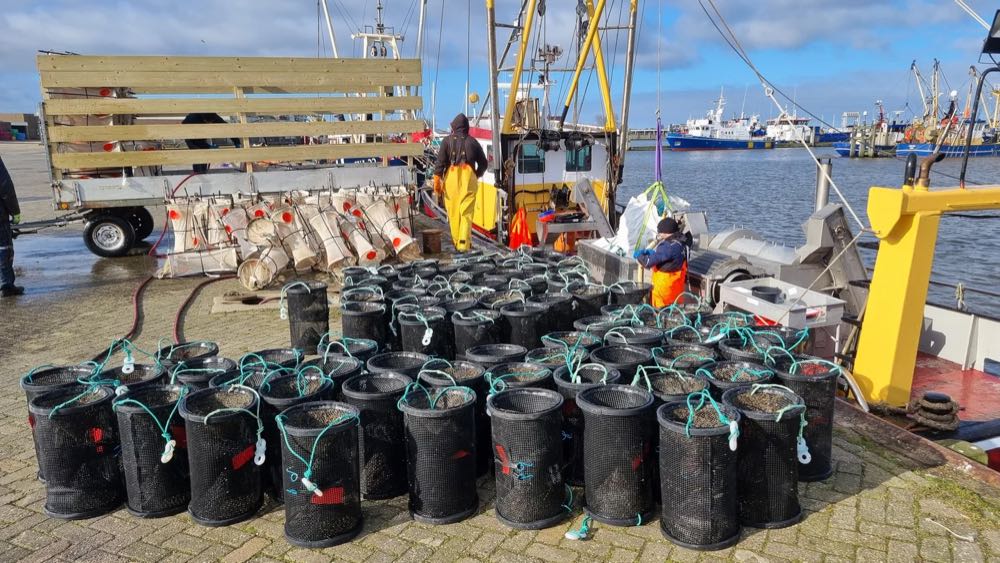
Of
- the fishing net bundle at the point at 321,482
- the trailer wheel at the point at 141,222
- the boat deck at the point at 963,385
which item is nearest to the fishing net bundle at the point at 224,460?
the fishing net bundle at the point at 321,482

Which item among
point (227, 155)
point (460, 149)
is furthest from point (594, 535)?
point (227, 155)

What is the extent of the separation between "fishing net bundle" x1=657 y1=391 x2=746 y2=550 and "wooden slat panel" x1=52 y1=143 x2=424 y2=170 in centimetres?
923

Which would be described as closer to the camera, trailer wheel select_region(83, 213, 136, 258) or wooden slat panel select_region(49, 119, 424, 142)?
wooden slat panel select_region(49, 119, 424, 142)

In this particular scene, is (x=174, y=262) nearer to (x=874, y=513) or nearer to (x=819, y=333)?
(x=819, y=333)

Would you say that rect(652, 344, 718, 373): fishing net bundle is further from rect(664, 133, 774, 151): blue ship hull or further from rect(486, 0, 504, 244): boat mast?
rect(664, 133, 774, 151): blue ship hull

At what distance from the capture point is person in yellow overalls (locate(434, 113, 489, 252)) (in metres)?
10.7

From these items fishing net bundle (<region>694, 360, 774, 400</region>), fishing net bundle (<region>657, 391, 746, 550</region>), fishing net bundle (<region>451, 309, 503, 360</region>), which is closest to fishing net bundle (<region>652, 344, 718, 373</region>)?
fishing net bundle (<region>694, 360, 774, 400</region>)

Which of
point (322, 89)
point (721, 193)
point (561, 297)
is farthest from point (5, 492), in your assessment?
point (721, 193)

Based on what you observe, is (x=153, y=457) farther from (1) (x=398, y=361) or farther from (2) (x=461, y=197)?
(2) (x=461, y=197)

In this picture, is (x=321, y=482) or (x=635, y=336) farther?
(x=635, y=336)

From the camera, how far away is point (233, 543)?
3719 millimetres

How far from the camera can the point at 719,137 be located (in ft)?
325

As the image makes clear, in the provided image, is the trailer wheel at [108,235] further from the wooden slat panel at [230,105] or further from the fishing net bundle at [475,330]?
the fishing net bundle at [475,330]

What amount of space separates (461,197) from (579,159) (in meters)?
5.41
